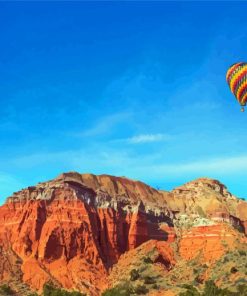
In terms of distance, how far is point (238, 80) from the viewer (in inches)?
2685

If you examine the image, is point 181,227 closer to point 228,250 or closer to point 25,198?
point 228,250

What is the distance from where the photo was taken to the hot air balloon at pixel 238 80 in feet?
220

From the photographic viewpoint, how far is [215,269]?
4835 inches

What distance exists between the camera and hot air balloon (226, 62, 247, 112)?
2645 inches

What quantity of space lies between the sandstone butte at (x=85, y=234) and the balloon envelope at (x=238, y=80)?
213 feet

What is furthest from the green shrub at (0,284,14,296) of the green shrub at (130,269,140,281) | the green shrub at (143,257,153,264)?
the green shrub at (143,257,153,264)

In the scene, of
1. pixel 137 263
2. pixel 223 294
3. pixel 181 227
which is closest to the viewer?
pixel 223 294

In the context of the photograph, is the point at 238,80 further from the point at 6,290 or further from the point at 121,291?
the point at 6,290

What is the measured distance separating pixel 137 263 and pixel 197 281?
15.1 metres

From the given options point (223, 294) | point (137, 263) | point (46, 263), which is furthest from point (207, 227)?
point (223, 294)

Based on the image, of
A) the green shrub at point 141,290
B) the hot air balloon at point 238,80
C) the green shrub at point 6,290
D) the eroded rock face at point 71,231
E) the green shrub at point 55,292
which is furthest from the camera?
the eroded rock face at point 71,231

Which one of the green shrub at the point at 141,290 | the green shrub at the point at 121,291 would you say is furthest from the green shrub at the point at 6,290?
the green shrub at the point at 141,290

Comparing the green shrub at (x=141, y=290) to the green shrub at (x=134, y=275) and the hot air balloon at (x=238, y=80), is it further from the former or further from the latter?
the hot air balloon at (x=238, y=80)

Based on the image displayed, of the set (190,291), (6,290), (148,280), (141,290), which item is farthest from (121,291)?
(6,290)
